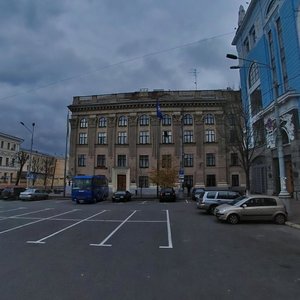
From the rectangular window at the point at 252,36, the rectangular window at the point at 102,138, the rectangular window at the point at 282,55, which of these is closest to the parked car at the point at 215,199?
the rectangular window at the point at 282,55

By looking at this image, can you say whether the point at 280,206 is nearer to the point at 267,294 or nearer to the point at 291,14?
the point at 267,294

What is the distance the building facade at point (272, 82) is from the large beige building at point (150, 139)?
1315cm

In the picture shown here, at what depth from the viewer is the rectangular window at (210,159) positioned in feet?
174

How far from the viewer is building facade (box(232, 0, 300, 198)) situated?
27031mm

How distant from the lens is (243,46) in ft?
137

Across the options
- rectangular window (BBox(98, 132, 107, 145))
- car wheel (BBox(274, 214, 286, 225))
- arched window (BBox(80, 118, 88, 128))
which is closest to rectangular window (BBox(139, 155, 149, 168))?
rectangular window (BBox(98, 132, 107, 145))

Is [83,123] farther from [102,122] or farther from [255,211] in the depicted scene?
[255,211]

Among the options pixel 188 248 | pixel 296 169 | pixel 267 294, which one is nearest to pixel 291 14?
pixel 296 169

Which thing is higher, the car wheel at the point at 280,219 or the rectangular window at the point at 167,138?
the rectangular window at the point at 167,138

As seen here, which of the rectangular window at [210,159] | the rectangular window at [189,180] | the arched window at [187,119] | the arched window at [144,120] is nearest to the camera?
the rectangular window at [189,180]

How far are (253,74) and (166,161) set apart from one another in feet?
65.9

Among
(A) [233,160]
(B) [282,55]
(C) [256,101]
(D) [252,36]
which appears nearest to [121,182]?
(A) [233,160]

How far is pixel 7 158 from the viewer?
3287 inches

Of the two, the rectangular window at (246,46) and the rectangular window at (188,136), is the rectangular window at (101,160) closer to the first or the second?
the rectangular window at (188,136)
